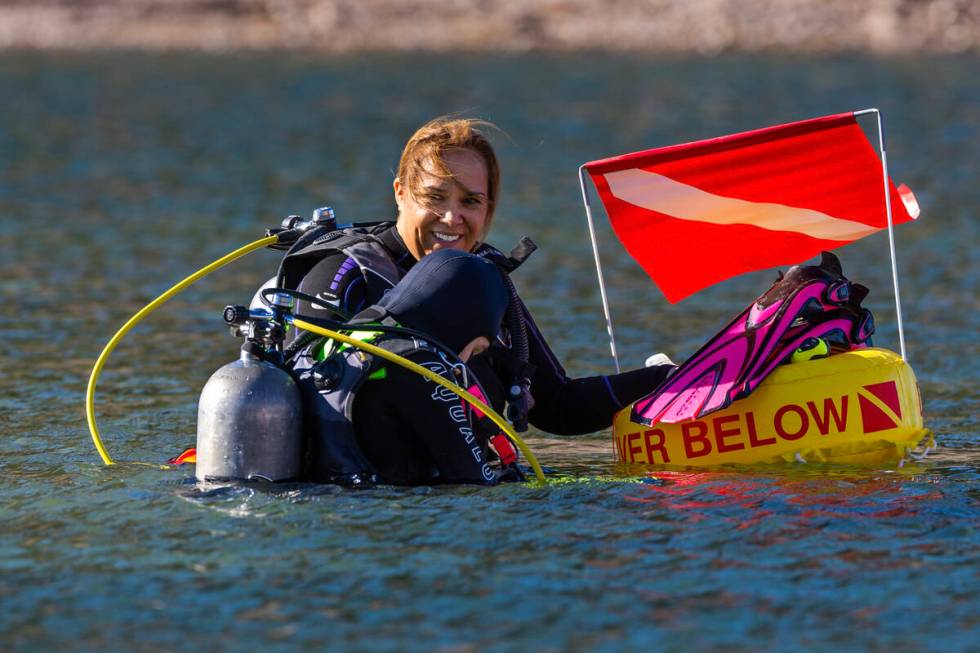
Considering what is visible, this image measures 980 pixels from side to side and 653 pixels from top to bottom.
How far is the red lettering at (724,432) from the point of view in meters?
6.60

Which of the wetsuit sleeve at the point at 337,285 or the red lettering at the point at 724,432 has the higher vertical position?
the wetsuit sleeve at the point at 337,285

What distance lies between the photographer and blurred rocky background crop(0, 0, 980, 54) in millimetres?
46375

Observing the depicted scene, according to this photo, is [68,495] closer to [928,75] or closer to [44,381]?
[44,381]

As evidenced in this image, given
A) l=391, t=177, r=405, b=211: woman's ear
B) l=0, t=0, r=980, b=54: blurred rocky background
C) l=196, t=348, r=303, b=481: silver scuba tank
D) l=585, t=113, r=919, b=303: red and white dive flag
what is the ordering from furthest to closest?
l=0, t=0, r=980, b=54: blurred rocky background → l=585, t=113, r=919, b=303: red and white dive flag → l=391, t=177, r=405, b=211: woman's ear → l=196, t=348, r=303, b=481: silver scuba tank

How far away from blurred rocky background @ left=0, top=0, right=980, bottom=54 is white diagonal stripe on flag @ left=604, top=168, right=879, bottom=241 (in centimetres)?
3984

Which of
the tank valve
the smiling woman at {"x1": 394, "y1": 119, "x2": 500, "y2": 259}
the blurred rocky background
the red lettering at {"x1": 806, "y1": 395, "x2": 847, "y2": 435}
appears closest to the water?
the red lettering at {"x1": 806, "y1": 395, "x2": 847, "y2": 435}

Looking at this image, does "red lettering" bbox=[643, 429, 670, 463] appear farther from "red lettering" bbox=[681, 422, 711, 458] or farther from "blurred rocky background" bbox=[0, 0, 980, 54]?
"blurred rocky background" bbox=[0, 0, 980, 54]

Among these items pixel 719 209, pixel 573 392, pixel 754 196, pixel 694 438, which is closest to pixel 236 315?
pixel 573 392

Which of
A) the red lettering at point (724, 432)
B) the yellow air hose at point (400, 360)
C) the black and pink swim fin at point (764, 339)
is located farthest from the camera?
the red lettering at point (724, 432)

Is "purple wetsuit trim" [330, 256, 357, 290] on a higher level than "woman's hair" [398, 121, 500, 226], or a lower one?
lower

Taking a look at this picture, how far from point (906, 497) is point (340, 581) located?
2.37m

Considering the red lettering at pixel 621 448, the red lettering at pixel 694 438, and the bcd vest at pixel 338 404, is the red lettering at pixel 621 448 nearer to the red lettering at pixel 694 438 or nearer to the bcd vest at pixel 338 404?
the red lettering at pixel 694 438

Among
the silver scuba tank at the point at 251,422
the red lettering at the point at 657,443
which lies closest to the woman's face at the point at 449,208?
the silver scuba tank at the point at 251,422

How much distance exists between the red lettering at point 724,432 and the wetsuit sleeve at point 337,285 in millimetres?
1577
